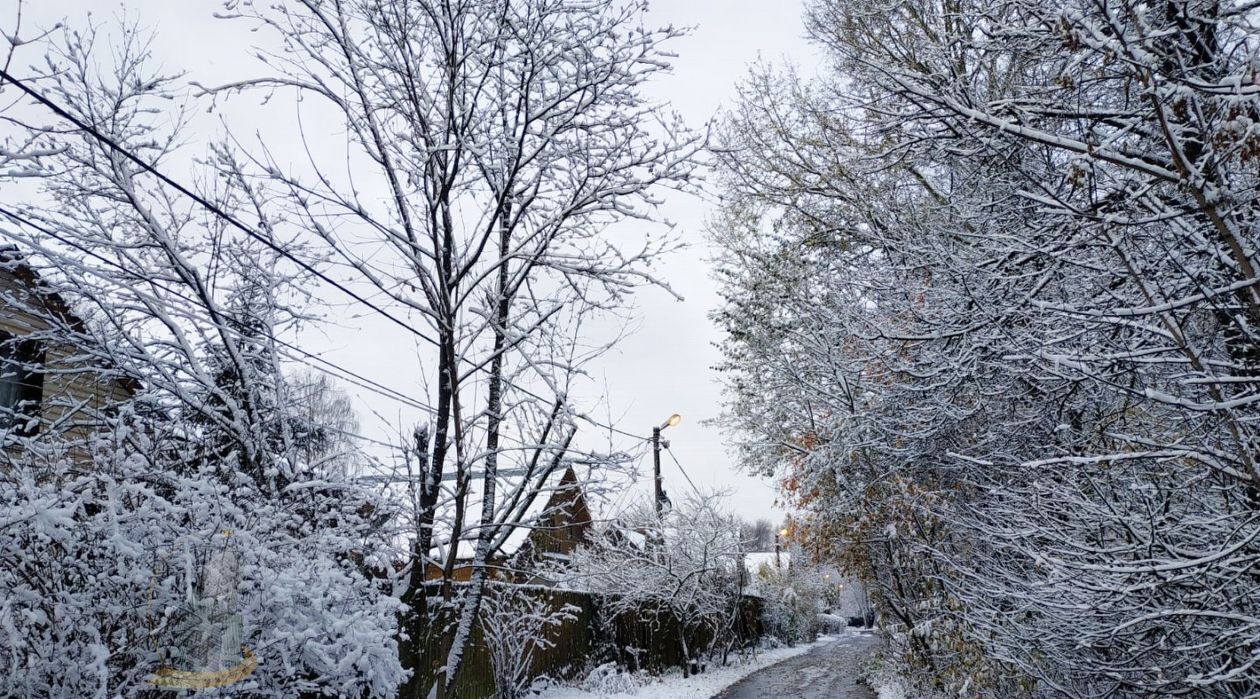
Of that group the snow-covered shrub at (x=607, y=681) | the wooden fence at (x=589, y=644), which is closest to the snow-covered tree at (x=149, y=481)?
the wooden fence at (x=589, y=644)

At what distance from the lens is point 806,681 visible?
54.0 feet

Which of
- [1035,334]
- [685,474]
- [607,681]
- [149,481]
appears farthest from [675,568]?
[149,481]

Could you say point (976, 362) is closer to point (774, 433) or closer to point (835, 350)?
point (835, 350)

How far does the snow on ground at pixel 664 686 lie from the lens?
45.0ft

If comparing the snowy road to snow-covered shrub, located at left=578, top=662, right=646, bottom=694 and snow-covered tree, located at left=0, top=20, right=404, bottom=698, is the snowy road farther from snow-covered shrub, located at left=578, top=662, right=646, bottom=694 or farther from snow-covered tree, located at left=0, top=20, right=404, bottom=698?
snow-covered tree, located at left=0, top=20, right=404, bottom=698

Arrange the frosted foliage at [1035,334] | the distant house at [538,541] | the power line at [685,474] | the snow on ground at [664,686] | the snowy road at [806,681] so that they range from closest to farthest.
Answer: the frosted foliage at [1035,334]
the distant house at [538,541]
the snow on ground at [664,686]
the snowy road at [806,681]
the power line at [685,474]

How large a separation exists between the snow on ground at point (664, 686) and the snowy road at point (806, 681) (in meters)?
0.37

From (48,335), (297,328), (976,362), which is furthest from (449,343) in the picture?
(48,335)

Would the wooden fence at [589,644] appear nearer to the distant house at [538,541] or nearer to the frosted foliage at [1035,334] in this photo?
the distant house at [538,541]

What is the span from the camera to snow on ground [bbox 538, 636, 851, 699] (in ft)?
45.0

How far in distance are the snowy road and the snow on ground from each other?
0.37m

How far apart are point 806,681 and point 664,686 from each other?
3224 millimetres

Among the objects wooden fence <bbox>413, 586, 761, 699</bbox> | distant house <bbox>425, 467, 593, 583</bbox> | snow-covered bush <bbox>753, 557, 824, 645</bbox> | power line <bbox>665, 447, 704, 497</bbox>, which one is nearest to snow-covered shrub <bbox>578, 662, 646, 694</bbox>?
wooden fence <bbox>413, 586, 761, 699</bbox>

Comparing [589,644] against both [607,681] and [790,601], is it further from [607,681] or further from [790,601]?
[790,601]
